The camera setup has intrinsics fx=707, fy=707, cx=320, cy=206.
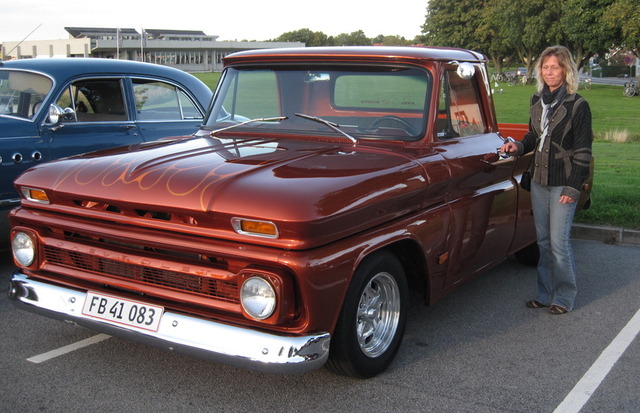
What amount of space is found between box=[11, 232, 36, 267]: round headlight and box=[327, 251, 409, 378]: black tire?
69.7 inches

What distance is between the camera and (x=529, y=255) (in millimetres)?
6391

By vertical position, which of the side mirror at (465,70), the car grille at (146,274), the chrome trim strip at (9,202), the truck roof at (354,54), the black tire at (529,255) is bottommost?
the black tire at (529,255)

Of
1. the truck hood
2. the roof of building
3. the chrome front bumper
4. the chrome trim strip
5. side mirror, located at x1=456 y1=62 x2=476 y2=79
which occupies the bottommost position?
the chrome front bumper

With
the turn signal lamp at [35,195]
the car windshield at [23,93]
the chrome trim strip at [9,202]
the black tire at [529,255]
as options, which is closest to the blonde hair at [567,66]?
the black tire at [529,255]

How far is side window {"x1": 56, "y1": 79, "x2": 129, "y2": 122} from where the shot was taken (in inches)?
265

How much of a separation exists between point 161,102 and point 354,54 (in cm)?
348

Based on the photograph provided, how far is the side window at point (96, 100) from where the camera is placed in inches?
265

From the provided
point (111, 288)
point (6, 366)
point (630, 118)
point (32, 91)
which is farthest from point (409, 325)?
point (630, 118)

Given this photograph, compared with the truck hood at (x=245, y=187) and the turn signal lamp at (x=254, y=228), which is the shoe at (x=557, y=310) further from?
the turn signal lamp at (x=254, y=228)

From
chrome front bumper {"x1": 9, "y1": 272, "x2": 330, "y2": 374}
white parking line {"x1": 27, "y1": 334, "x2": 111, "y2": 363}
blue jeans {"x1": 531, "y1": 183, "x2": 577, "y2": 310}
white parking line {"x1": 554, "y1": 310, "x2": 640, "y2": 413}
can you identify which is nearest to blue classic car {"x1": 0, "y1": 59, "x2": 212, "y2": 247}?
white parking line {"x1": 27, "y1": 334, "x2": 111, "y2": 363}

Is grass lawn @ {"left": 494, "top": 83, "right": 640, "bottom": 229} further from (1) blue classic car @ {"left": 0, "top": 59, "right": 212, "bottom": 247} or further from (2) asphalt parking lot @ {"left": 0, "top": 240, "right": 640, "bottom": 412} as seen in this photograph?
(1) blue classic car @ {"left": 0, "top": 59, "right": 212, "bottom": 247}

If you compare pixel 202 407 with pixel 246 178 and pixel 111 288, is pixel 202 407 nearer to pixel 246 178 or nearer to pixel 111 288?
pixel 111 288

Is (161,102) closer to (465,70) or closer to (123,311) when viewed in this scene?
(465,70)

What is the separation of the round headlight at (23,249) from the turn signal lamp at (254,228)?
4.54 feet
